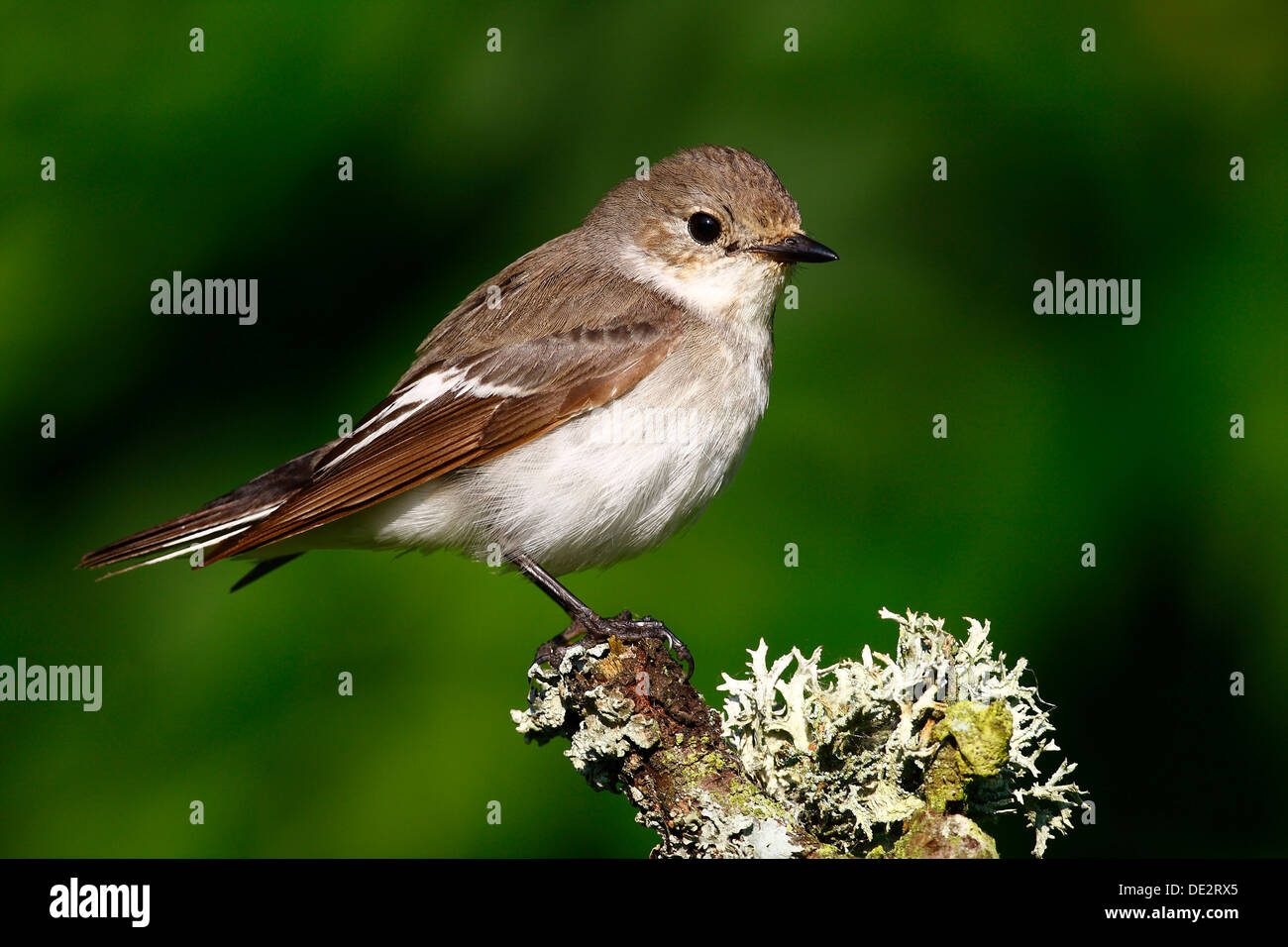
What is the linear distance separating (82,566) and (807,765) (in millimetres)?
1927

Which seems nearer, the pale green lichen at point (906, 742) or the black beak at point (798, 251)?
the pale green lichen at point (906, 742)

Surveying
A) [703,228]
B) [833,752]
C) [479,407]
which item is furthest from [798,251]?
[833,752]

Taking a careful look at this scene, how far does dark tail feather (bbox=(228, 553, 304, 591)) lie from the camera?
317cm

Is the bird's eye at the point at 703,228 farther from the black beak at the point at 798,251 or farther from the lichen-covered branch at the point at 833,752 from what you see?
the lichen-covered branch at the point at 833,752

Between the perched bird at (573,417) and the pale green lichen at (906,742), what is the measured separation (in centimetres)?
91

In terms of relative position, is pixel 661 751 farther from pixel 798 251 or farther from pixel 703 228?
pixel 703 228

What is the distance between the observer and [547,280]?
3.54 m

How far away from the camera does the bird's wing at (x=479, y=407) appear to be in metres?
3.17

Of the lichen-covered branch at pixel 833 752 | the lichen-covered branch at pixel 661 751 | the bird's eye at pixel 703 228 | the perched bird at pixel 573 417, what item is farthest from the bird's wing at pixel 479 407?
the lichen-covered branch at pixel 833 752

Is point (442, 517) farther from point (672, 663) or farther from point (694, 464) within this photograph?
point (672, 663)

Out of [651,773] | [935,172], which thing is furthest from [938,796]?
[935,172]

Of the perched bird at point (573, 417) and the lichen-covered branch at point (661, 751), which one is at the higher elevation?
the perched bird at point (573, 417)

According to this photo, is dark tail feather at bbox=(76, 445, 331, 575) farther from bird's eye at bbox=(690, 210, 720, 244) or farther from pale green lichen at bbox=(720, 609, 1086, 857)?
pale green lichen at bbox=(720, 609, 1086, 857)

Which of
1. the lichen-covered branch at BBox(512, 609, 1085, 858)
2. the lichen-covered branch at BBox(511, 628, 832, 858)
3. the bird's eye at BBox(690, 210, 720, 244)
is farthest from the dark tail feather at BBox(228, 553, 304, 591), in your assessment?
the bird's eye at BBox(690, 210, 720, 244)
